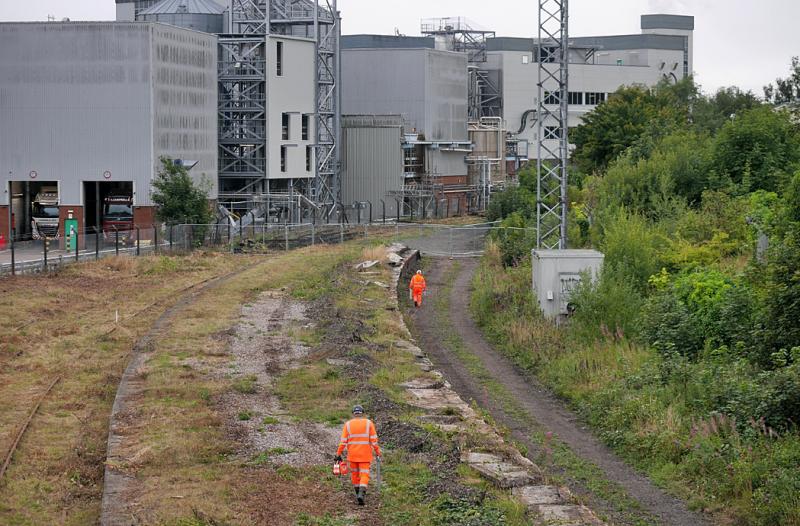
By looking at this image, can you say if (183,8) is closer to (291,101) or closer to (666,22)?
(291,101)

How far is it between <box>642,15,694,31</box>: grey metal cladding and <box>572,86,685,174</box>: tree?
206ft

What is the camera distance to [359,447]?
46.5 feet

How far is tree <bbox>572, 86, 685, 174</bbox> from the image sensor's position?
2618 inches

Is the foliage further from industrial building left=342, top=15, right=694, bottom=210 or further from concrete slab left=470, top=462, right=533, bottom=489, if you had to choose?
industrial building left=342, top=15, right=694, bottom=210

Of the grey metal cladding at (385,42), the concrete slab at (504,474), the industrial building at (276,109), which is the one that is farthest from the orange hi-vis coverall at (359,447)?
the grey metal cladding at (385,42)

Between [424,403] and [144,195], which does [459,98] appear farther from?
[424,403]

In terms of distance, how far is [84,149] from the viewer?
184ft

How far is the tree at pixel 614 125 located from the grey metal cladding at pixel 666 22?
62.7 meters

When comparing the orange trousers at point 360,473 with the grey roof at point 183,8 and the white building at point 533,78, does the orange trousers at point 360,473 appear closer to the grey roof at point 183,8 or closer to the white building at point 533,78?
the grey roof at point 183,8

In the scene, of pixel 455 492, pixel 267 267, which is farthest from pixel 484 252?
pixel 455 492

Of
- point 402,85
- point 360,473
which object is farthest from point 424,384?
point 402,85

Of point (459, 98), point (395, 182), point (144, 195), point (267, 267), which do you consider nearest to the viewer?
point (267, 267)

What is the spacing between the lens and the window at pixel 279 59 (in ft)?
215

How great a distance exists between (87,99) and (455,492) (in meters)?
46.1
